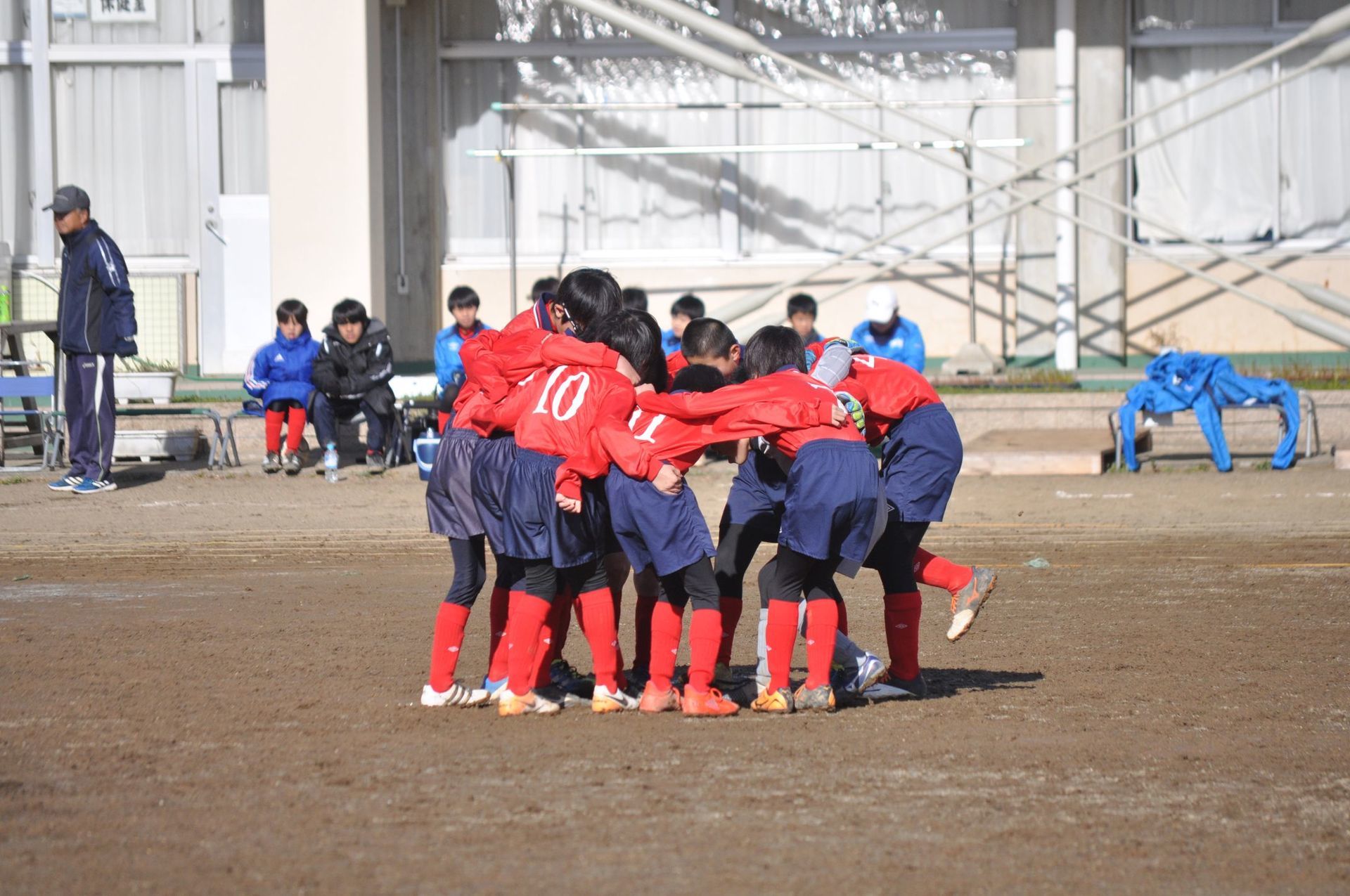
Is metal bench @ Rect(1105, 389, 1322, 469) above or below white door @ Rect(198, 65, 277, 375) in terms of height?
below

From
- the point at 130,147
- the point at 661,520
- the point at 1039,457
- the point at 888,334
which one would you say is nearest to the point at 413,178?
the point at 130,147

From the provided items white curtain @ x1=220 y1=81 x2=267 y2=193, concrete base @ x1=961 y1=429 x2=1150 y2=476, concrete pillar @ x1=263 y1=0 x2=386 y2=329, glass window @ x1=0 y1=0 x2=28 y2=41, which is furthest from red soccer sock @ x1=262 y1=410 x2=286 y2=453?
glass window @ x1=0 y1=0 x2=28 y2=41

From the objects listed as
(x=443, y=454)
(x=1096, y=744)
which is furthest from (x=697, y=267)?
(x=1096, y=744)

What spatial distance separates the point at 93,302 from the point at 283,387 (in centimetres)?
171

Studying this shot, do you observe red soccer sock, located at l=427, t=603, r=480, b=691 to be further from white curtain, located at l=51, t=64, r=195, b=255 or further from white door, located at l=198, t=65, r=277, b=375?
white curtain, located at l=51, t=64, r=195, b=255

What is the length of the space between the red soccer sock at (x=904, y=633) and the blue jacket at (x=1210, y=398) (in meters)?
7.20

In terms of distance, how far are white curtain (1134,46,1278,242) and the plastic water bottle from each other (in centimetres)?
926

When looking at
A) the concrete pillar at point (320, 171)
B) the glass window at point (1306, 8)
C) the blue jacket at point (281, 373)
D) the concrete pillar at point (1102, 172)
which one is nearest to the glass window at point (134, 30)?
the concrete pillar at point (320, 171)

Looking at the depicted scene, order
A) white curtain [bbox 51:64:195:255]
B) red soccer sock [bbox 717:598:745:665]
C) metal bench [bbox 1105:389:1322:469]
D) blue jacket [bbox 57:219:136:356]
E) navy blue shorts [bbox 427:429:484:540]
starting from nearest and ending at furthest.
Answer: navy blue shorts [bbox 427:429:484:540] < red soccer sock [bbox 717:598:745:665] < blue jacket [bbox 57:219:136:356] < metal bench [bbox 1105:389:1322:469] < white curtain [bbox 51:64:195:255]

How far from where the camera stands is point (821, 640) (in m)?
5.42

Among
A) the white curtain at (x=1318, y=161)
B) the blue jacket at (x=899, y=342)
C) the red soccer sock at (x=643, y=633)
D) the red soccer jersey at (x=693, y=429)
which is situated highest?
the white curtain at (x=1318, y=161)

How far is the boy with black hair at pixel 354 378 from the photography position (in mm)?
12461

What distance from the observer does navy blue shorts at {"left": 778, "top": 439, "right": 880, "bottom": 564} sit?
5254 millimetres

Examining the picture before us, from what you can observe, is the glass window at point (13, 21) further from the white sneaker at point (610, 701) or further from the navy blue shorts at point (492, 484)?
the white sneaker at point (610, 701)
